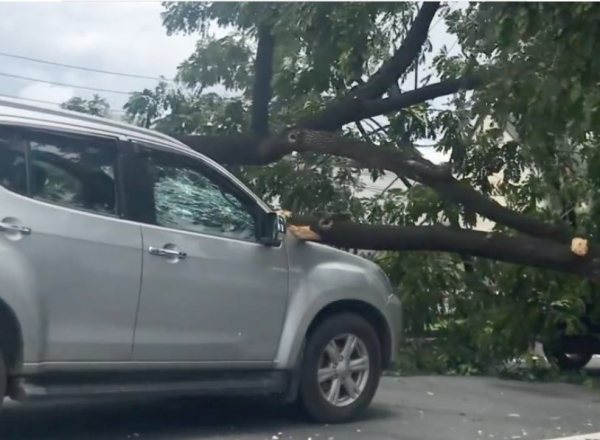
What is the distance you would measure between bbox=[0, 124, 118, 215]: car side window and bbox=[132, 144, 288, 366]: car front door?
0.25 m

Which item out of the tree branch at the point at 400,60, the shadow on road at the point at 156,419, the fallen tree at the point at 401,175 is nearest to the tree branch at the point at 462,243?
the fallen tree at the point at 401,175

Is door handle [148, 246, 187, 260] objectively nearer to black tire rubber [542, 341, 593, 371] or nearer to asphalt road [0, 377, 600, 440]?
asphalt road [0, 377, 600, 440]

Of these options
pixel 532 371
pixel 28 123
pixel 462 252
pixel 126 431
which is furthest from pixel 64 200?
pixel 532 371

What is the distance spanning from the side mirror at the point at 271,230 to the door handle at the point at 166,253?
775mm

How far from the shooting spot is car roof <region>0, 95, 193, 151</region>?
265 inches

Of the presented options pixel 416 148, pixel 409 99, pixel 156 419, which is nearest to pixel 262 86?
pixel 409 99

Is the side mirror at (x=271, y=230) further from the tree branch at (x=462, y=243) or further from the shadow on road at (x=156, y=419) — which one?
the tree branch at (x=462, y=243)

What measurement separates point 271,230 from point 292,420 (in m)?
1.52

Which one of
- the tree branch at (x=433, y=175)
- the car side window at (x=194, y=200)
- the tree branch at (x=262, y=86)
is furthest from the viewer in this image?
the tree branch at (x=262, y=86)

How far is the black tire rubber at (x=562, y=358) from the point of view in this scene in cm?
1360

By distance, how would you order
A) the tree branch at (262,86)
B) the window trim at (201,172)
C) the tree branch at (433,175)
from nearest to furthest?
the window trim at (201,172)
the tree branch at (433,175)
the tree branch at (262,86)

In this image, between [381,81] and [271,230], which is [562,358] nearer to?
[381,81]

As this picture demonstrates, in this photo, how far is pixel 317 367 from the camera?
8016 millimetres

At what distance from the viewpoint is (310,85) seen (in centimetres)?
1349
